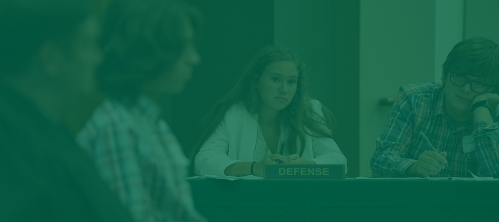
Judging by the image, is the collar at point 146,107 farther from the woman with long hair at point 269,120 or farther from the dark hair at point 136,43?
the woman with long hair at point 269,120

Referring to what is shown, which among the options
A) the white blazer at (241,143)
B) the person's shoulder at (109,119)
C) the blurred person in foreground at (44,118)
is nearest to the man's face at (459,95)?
the white blazer at (241,143)

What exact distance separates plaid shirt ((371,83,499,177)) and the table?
1.55ft

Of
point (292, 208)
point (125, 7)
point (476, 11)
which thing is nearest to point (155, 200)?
point (125, 7)

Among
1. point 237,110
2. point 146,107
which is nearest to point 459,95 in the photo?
point 237,110

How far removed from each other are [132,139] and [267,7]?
2.48m

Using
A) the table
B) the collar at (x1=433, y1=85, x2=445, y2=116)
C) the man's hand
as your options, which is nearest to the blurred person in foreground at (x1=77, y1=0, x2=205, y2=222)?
the table

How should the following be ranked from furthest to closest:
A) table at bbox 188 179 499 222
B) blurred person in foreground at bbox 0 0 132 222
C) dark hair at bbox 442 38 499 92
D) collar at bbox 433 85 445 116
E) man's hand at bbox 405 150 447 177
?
collar at bbox 433 85 445 116 < dark hair at bbox 442 38 499 92 < man's hand at bbox 405 150 447 177 < table at bbox 188 179 499 222 < blurred person in foreground at bbox 0 0 132 222

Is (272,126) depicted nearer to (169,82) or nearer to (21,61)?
(169,82)

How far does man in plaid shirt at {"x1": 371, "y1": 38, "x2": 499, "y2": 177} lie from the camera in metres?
2.00

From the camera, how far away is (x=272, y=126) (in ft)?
7.79

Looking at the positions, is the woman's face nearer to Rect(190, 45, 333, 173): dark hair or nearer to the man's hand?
Rect(190, 45, 333, 173): dark hair

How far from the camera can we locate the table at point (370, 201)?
155cm

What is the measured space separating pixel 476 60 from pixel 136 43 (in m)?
1.68

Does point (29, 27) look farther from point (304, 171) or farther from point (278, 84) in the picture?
point (278, 84)
